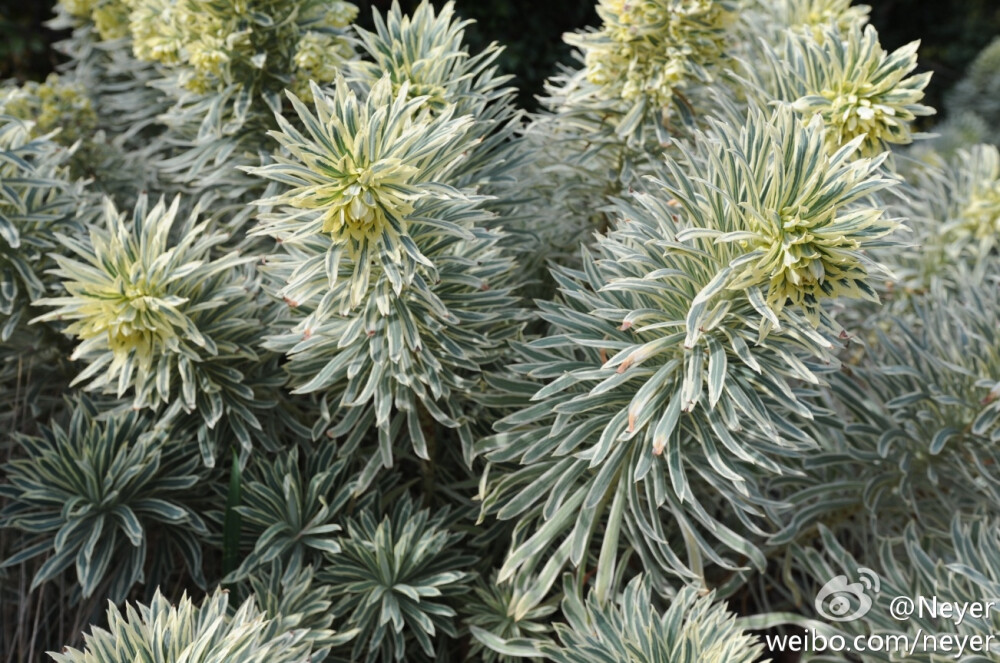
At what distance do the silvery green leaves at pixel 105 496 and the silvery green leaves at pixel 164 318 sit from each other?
9 centimetres

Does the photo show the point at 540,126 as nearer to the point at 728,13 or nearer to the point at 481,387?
the point at 728,13

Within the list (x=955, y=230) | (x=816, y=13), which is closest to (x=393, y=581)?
(x=816, y=13)

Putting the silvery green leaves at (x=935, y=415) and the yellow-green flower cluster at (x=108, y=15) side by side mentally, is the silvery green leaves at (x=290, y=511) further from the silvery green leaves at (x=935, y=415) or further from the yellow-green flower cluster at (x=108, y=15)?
the yellow-green flower cluster at (x=108, y=15)

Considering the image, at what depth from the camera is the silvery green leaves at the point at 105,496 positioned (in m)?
1.64

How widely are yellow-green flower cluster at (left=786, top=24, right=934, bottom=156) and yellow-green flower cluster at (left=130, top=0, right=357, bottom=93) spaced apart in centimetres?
98

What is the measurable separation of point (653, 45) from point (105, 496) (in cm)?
144

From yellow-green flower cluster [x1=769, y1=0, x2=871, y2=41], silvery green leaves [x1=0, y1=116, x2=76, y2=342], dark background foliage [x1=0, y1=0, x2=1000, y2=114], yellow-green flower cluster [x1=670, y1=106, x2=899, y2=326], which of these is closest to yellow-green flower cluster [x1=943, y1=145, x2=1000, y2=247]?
yellow-green flower cluster [x1=769, y1=0, x2=871, y2=41]

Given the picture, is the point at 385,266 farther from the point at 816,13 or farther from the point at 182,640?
the point at 816,13

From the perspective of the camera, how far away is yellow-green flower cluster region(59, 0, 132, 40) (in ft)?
7.70

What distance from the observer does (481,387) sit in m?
1.76

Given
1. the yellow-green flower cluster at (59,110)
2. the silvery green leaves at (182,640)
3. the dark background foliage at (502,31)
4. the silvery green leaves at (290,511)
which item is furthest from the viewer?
the dark background foliage at (502,31)

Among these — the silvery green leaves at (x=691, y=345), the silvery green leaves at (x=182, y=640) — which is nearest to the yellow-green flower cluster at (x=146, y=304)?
the silvery green leaves at (x=182, y=640)

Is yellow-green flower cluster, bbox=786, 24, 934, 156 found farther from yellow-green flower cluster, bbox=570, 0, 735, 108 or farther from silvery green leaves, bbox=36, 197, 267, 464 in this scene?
silvery green leaves, bbox=36, 197, 267, 464

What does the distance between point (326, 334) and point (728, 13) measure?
3.51 ft
